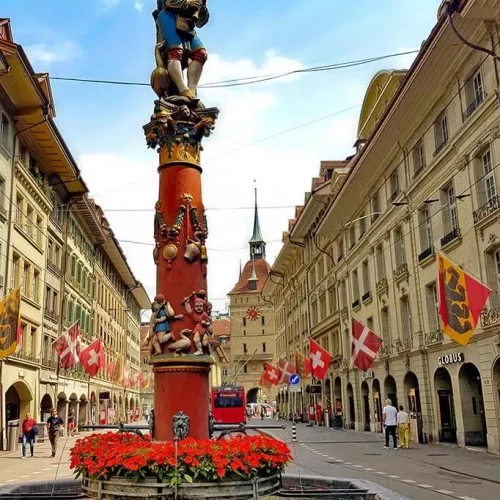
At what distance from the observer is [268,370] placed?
47.8 m

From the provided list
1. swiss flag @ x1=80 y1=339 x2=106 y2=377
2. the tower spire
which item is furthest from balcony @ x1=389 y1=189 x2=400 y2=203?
the tower spire

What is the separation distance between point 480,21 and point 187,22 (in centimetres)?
1339

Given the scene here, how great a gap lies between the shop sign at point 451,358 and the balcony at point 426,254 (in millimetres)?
4155

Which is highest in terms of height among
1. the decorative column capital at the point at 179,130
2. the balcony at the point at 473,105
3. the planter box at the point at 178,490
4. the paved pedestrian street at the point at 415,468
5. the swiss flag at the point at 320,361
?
the balcony at the point at 473,105

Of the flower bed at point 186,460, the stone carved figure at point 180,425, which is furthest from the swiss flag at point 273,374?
the flower bed at point 186,460

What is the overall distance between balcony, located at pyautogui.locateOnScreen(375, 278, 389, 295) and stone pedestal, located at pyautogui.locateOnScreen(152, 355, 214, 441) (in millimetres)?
24663

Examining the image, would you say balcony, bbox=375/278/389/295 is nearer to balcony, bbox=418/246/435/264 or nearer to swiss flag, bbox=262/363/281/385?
balcony, bbox=418/246/435/264

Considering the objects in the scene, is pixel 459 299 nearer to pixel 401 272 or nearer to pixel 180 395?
pixel 180 395

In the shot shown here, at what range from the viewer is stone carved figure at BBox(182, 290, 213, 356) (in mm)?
9930

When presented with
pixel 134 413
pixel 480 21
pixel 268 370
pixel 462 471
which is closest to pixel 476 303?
pixel 462 471

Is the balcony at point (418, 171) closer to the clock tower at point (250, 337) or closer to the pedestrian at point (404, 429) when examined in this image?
the pedestrian at point (404, 429)

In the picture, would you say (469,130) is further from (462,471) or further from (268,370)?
(268,370)

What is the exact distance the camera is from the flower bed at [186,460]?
26.6ft

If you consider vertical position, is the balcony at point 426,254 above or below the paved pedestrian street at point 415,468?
above
